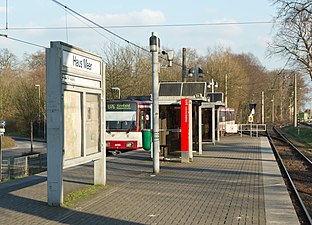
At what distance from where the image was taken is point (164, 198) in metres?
10.4

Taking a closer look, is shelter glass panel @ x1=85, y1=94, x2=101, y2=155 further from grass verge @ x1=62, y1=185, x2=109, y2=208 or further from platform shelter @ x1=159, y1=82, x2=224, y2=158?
platform shelter @ x1=159, y1=82, x2=224, y2=158

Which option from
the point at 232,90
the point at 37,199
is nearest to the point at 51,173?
the point at 37,199

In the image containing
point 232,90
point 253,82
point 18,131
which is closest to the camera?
point 232,90

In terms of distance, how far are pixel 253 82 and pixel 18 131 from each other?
35184 mm

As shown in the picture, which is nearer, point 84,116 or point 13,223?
point 13,223

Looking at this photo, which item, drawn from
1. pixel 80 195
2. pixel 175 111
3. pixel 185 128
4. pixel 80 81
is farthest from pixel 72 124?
pixel 175 111

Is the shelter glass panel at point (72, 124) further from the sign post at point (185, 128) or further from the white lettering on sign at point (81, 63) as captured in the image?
the sign post at point (185, 128)

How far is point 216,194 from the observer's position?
35.9 ft

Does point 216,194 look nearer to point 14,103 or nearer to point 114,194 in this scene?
point 114,194

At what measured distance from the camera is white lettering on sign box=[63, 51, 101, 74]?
9.77m

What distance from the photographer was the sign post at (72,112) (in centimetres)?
934

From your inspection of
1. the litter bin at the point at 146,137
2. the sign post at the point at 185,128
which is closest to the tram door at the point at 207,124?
the sign post at the point at 185,128

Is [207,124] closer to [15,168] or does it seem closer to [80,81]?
[15,168]

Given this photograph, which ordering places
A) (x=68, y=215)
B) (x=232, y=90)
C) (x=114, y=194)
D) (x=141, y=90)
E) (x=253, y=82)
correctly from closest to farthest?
(x=68, y=215) < (x=114, y=194) < (x=141, y=90) < (x=232, y=90) < (x=253, y=82)
